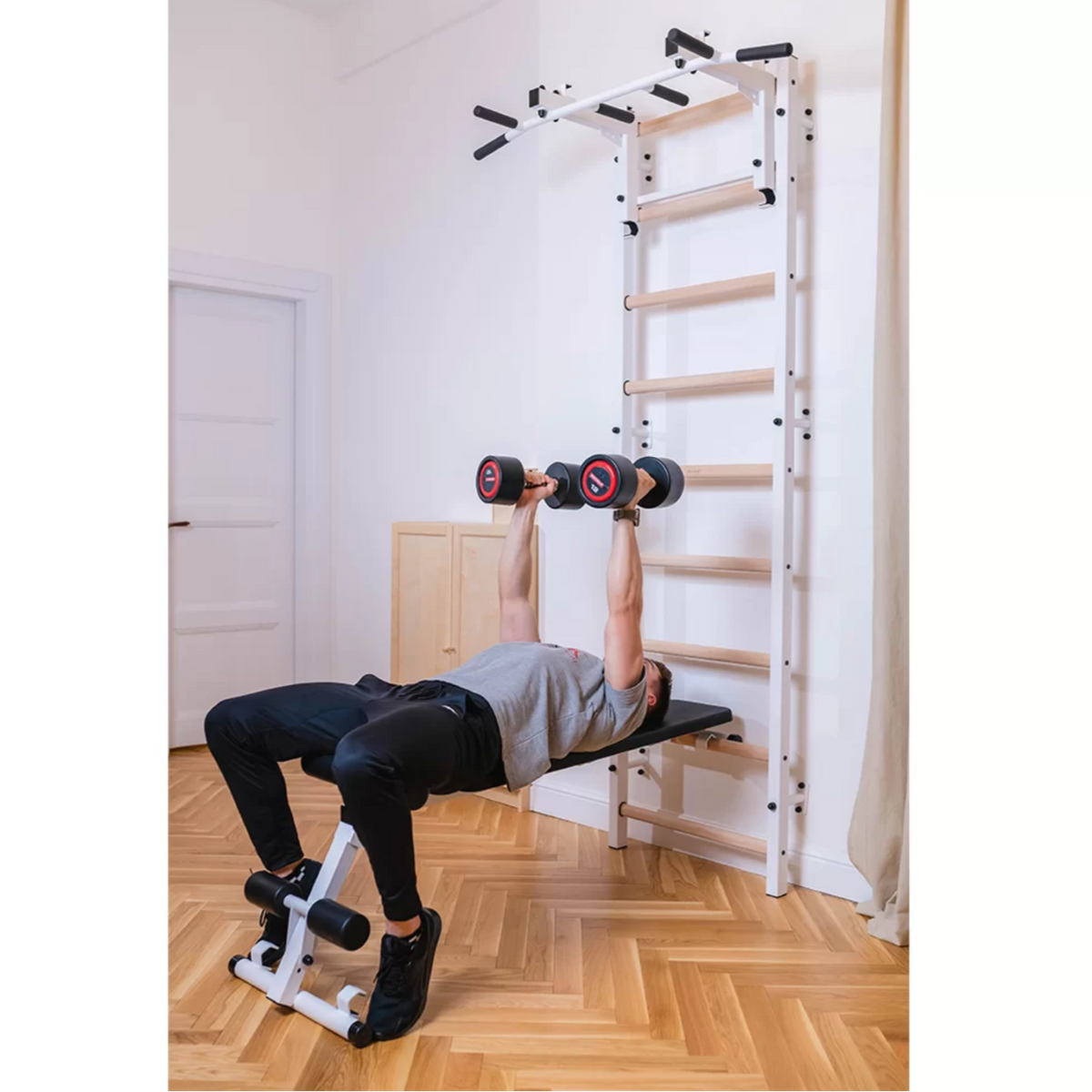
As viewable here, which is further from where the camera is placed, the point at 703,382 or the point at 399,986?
the point at 703,382

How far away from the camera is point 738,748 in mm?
2777

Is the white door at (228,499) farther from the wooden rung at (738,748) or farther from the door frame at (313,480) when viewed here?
the wooden rung at (738,748)

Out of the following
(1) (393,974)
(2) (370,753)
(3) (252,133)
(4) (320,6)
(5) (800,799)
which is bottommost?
(1) (393,974)

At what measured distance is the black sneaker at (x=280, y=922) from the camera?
219cm

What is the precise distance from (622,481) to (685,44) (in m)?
0.99

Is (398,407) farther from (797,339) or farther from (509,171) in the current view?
(797,339)

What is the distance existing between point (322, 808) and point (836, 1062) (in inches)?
81.3

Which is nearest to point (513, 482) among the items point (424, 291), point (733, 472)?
point (733, 472)

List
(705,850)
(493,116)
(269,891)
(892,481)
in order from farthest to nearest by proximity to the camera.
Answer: (493,116) < (705,850) < (892,481) < (269,891)

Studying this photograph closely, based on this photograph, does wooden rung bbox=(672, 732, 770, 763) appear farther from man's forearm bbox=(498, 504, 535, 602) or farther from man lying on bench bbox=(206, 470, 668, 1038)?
man's forearm bbox=(498, 504, 535, 602)

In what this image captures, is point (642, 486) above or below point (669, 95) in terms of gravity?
below

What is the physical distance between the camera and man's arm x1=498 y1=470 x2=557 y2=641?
2.69 meters

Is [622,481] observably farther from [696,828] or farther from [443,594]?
[443,594]
